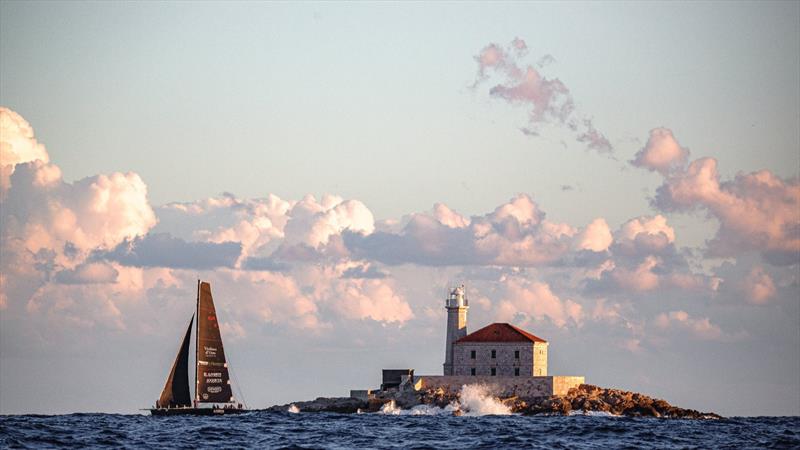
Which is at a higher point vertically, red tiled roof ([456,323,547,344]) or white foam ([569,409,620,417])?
red tiled roof ([456,323,547,344])

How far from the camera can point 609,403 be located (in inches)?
4028

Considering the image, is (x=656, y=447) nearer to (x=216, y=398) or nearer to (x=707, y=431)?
(x=707, y=431)

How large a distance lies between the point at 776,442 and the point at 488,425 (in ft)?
61.1

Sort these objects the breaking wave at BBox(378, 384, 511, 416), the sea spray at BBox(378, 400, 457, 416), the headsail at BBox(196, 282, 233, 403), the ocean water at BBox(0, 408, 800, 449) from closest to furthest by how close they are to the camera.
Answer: the ocean water at BBox(0, 408, 800, 449)
the headsail at BBox(196, 282, 233, 403)
the breaking wave at BBox(378, 384, 511, 416)
the sea spray at BBox(378, 400, 457, 416)

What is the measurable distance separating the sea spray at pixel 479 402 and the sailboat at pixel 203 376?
693 inches

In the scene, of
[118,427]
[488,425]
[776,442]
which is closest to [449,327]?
[488,425]

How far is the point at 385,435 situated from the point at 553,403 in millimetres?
38429

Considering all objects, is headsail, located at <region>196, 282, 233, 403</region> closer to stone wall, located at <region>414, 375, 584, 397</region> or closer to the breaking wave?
the breaking wave

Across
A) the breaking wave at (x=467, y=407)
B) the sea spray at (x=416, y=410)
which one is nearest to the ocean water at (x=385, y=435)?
the breaking wave at (x=467, y=407)

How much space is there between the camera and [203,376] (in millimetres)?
90875

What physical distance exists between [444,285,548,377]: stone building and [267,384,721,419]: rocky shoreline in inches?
127

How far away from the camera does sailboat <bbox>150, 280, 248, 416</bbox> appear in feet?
291

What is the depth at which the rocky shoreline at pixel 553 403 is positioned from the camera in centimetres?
10044

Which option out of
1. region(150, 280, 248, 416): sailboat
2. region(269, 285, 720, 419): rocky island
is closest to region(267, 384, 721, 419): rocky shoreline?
region(269, 285, 720, 419): rocky island
